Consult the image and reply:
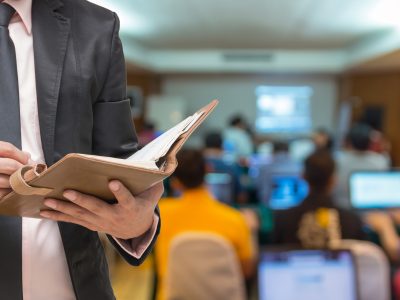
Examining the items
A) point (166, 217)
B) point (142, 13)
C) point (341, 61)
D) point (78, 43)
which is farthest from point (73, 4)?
point (341, 61)

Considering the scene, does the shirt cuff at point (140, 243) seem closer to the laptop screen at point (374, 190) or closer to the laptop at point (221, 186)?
the laptop screen at point (374, 190)

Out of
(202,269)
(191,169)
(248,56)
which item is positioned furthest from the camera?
(248,56)

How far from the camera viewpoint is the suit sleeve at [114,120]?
0.73 m

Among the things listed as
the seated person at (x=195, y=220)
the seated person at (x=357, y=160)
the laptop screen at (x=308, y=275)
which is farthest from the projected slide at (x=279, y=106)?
the laptop screen at (x=308, y=275)

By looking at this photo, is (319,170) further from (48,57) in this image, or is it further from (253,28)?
(253,28)

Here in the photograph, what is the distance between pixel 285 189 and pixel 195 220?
247 centimetres

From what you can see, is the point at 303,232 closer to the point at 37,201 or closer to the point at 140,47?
the point at 37,201

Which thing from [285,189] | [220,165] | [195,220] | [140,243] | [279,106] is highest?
[140,243]

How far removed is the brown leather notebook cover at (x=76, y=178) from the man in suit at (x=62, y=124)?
0.06 metres

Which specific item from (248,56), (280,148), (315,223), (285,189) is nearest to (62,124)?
(315,223)

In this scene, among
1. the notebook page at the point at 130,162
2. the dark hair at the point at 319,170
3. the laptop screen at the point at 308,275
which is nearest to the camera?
the notebook page at the point at 130,162

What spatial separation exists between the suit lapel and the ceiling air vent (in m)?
8.77

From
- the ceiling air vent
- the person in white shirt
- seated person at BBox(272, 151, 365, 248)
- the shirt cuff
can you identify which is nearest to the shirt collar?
the shirt cuff

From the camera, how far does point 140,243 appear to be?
74 cm
